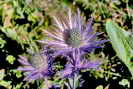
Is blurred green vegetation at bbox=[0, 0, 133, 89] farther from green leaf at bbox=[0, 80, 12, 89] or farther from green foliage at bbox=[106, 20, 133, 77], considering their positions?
green foliage at bbox=[106, 20, 133, 77]

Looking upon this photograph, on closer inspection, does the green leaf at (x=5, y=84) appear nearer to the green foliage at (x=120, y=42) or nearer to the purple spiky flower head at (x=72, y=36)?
the purple spiky flower head at (x=72, y=36)

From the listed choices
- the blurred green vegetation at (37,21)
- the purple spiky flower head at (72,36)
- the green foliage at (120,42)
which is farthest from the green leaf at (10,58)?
the green foliage at (120,42)

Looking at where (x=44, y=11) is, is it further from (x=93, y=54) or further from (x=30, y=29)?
(x=93, y=54)

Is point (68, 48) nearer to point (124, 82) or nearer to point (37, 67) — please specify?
point (37, 67)

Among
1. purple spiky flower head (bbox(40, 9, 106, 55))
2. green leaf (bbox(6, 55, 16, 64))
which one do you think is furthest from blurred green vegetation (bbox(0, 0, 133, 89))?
purple spiky flower head (bbox(40, 9, 106, 55))

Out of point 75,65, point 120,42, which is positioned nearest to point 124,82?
point 120,42

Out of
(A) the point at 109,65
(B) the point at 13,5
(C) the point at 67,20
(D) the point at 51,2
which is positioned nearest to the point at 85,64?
(C) the point at 67,20
